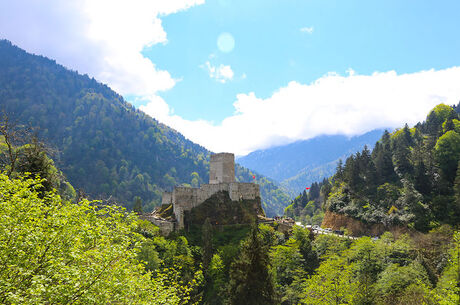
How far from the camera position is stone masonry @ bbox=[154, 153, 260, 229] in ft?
217

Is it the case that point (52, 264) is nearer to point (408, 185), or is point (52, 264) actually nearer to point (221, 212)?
point (221, 212)

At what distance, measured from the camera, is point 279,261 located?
2144 inches

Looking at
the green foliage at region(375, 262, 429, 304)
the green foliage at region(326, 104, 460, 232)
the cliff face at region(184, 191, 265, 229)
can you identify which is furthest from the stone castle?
the green foliage at region(375, 262, 429, 304)

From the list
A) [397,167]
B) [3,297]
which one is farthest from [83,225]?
[397,167]

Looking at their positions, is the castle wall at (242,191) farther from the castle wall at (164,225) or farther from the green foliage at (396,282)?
the green foliage at (396,282)

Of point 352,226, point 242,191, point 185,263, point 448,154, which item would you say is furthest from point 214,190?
point 448,154

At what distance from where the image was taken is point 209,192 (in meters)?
70.1

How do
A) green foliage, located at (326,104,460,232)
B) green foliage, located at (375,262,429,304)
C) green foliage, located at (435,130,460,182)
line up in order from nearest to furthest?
green foliage, located at (375,262,429,304), green foliage, located at (326,104,460,232), green foliage, located at (435,130,460,182)

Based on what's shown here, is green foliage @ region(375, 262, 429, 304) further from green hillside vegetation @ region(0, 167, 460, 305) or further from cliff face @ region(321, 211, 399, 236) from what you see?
cliff face @ region(321, 211, 399, 236)

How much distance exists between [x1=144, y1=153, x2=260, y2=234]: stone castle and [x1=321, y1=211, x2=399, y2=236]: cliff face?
2100 centimetres

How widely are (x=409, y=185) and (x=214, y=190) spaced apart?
1783 inches

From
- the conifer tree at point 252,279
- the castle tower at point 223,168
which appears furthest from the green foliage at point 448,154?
the conifer tree at point 252,279

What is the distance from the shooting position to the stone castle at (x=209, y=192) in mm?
63037

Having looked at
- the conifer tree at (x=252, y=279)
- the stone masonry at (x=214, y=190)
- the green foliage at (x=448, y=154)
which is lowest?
the conifer tree at (x=252, y=279)
